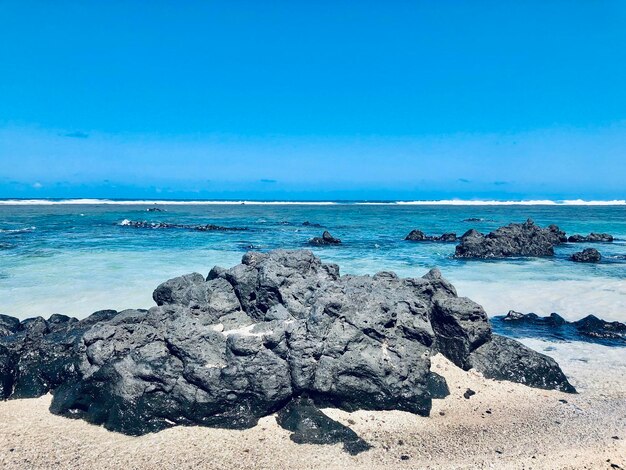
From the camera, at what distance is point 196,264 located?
1981 centimetres

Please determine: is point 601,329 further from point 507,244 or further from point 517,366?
point 507,244

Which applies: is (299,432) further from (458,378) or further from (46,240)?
(46,240)

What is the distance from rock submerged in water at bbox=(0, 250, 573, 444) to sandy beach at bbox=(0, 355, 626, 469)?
23 centimetres

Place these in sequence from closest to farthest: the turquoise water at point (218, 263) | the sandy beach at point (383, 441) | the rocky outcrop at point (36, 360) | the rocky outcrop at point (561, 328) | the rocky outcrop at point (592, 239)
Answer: the sandy beach at point (383, 441) → the rocky outcrop at point (36, 360) → the rocky outcrop at point (561, 328) → the turquoise water at point (218, 263) → the rocky outcrop at point (592, 239)

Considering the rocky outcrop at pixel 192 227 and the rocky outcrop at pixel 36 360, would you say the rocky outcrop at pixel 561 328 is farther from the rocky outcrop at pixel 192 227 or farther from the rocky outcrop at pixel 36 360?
the rocky outcrop at pixel 192 227

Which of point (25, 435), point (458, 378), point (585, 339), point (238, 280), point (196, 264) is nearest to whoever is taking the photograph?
point (25, 435)

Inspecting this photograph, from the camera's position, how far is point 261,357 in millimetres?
6254

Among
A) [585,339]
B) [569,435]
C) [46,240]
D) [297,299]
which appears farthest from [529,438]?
[46,240]

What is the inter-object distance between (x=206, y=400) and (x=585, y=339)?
8.06 meters

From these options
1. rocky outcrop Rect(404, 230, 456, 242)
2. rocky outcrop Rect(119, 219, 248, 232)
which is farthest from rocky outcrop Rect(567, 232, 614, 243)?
rocky outcrop Rect(119, 219, 248, 232)

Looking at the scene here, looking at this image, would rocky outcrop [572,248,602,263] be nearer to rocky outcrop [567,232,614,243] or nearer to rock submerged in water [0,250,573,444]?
rocky outcrop [567,232,614,243]

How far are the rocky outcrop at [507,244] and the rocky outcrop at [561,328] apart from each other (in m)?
13.0

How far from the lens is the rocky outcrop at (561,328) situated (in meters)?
9.59

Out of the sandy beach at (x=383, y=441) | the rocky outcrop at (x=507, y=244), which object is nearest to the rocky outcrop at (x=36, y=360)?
the sandy beach at (x=383, y=441)
